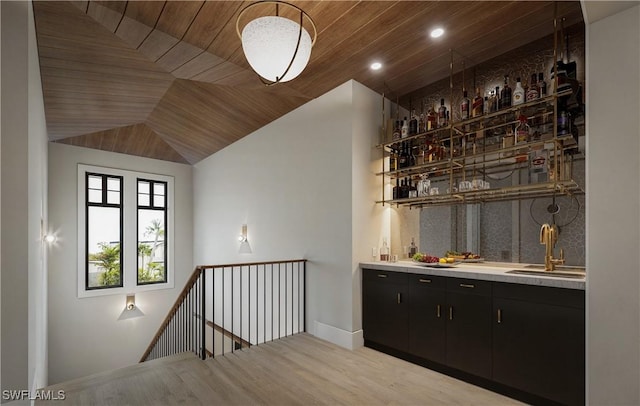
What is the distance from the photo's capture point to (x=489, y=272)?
2.86 m

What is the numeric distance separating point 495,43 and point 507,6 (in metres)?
0.55

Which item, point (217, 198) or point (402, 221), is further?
point (217, 198)

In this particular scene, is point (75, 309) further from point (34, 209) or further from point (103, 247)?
point (34, 209)

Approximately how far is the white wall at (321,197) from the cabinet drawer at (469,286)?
112cm

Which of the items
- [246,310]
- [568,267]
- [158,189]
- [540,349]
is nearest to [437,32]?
[568,267]

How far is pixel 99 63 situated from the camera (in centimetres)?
363

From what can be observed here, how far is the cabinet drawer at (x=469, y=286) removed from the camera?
2.85 metres

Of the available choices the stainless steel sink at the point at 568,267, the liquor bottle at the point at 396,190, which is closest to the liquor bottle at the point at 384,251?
the liquor bottle at the point at 396,190

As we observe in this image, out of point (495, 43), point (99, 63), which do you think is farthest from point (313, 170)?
point (99, 63)

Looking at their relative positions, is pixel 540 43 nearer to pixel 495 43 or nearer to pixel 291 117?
pixel 495 43

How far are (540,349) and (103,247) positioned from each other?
286 inches

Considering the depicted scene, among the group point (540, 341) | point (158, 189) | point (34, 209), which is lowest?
point (540, 341)

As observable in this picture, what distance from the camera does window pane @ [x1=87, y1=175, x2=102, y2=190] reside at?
21.4ft

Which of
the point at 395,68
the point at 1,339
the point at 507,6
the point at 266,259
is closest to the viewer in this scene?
the point at 1,339
